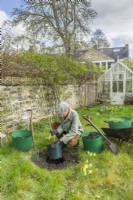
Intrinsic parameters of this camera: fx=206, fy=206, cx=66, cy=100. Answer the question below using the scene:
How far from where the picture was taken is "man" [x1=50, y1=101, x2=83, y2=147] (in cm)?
467

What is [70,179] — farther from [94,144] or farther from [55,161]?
[94,144]

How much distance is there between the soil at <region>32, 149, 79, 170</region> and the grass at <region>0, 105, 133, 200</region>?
0.48 ft

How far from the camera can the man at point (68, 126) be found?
15.3ft

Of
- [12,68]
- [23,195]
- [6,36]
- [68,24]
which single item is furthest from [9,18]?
[23,195]

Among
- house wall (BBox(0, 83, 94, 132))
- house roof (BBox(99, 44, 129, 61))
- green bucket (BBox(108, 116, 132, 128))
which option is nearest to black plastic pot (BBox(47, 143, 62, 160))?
green bucket (BBox(108, 116, 132, 128))

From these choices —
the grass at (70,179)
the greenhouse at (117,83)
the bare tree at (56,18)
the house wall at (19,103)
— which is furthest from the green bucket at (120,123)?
the bare tree at (56,18)

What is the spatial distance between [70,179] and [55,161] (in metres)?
0.81

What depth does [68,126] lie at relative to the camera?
5.08 metres

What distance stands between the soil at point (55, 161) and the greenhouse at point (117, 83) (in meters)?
9.17

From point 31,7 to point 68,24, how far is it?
289 centimetres

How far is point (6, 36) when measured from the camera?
860 cm

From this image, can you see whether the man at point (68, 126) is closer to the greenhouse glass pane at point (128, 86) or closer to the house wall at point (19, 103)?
the house wall at point (19, 103)

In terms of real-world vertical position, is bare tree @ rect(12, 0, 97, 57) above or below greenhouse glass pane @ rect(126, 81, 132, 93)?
above

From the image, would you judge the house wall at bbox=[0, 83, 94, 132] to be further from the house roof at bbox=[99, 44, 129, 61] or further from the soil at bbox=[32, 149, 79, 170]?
the house roof at bbox=[99, 44, 129, 61]
